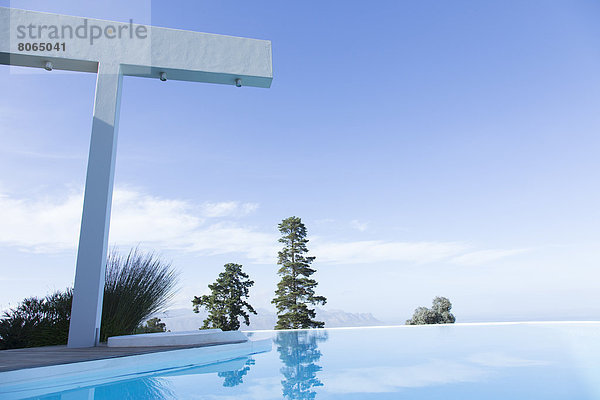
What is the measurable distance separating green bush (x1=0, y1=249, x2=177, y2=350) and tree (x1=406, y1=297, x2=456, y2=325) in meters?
7.15

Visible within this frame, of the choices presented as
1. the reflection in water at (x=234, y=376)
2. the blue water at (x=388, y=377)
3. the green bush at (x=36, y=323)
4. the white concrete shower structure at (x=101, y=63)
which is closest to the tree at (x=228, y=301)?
the green bush at (x=36, y=323)

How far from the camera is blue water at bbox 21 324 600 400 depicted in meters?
2.28

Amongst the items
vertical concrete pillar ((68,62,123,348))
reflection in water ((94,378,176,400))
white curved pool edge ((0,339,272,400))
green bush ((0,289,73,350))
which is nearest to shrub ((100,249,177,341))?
green bush ((0,289,73,350))

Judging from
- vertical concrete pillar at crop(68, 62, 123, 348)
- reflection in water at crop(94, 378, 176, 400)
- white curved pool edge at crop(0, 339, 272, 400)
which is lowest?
reflection in water at crop(94, 378, 176, 400)

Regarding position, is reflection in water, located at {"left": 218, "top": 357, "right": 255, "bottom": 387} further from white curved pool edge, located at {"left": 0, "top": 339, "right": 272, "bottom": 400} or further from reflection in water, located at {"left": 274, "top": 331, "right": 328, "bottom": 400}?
white curved pool edge, located at {"left": 0, "top": 339, "right": 272, "bottom": 400}

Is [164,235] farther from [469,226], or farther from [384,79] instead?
[469,226]

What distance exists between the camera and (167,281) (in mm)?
5043

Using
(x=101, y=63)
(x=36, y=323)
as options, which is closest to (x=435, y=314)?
(x=36, y=323)

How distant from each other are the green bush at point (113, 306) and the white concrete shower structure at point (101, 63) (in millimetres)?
622

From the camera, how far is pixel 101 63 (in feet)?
14.6

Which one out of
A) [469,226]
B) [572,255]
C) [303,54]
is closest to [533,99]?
[469,226]

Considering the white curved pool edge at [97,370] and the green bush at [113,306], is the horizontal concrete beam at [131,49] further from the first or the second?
the white curved pool edge at [97,370]

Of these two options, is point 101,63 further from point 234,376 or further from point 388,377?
point 388,377

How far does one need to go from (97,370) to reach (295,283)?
8.69 metres
